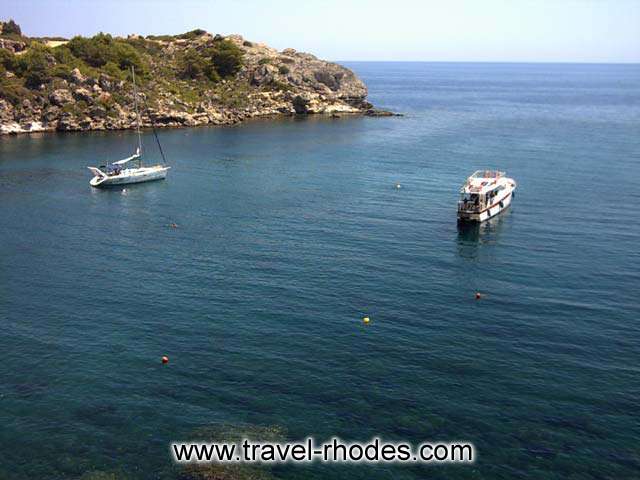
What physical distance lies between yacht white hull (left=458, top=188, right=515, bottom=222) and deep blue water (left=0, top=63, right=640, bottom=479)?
78.1 inches

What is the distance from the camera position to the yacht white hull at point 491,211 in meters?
89.6

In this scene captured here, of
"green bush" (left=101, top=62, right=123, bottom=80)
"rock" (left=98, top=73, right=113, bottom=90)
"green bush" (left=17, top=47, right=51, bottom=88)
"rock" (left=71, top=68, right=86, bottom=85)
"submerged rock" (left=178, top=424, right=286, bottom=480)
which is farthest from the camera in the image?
"green bush" (left=101, top=62, right=123, bottom=80)

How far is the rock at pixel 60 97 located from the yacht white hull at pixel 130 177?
2866 inches

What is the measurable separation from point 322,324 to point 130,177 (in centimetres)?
7681

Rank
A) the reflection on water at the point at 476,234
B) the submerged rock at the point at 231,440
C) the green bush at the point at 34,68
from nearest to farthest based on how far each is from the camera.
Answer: the submerged rock at the point at 231,440 < the reflection on water at the point at 476,234 < the green bush at the point at 34,68

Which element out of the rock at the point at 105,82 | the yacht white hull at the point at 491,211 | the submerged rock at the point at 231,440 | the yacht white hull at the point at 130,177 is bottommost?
the submerged rock at the point at 231,440

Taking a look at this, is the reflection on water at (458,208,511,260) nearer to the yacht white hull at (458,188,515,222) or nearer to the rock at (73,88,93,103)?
the yacht white hull at (458,188,515,222)

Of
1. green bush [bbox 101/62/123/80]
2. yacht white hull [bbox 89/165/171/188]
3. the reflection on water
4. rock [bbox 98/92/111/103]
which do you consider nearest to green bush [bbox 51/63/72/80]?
rock [bbox 98/92/111/103]

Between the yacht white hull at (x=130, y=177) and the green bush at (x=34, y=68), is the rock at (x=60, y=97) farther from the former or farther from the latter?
the yacht white hull at (x=130, y=177)

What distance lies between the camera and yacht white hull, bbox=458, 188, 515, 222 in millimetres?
89625

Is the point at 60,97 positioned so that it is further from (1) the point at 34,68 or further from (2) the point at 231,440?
(2) the point at 231,440

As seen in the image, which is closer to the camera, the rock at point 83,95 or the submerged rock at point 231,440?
the submerged rock at point 231,440

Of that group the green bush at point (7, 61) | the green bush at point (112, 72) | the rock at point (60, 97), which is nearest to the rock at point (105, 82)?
the green bush at point (112, 72)

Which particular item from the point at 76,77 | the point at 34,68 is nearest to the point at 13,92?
the point at 34,68
